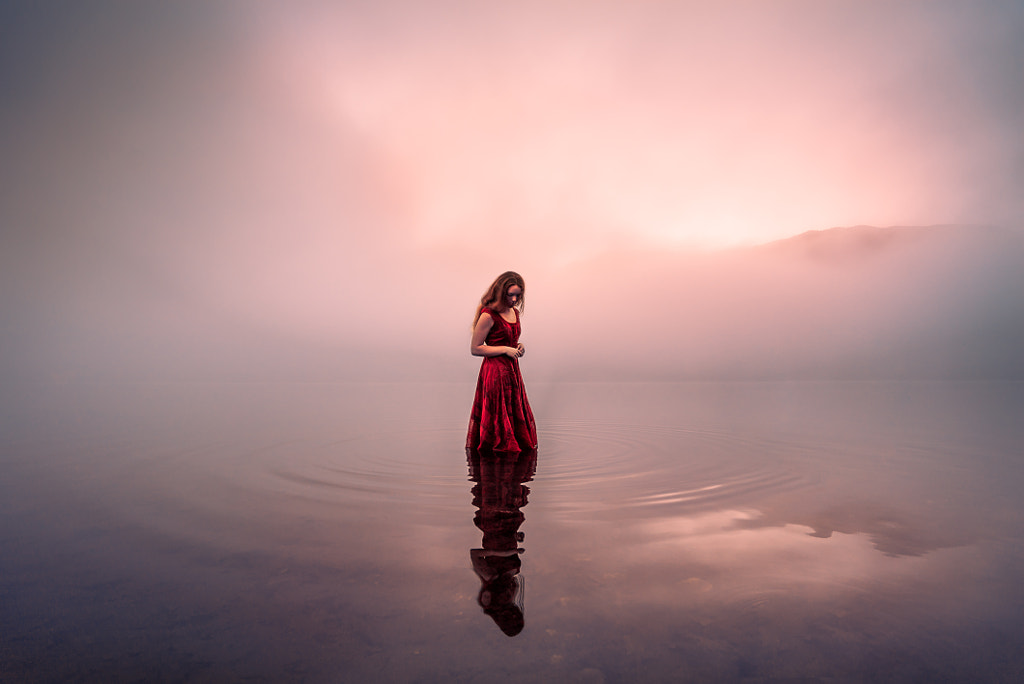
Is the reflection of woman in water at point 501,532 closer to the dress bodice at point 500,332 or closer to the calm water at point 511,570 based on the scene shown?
the calm water at point 511,570

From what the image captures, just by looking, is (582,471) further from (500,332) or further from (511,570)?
(511,570)

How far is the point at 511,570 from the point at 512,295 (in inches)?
152

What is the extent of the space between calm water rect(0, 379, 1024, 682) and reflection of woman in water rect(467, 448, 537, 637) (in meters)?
0.02

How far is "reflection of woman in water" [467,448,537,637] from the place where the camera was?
2162mm

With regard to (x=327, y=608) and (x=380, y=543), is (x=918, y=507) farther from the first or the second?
(x=327, y=608)

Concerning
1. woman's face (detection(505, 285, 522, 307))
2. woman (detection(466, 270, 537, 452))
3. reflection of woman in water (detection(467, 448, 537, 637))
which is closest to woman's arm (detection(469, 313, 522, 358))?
woman (detection(466, 270, 537, 452))

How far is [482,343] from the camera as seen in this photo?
6.14m

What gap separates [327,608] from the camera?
2168mm

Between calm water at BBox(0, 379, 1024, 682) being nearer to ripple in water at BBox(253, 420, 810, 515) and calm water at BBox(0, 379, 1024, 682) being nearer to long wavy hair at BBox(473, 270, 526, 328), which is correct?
ripple in water at BBox(253, 420, 810, 515)

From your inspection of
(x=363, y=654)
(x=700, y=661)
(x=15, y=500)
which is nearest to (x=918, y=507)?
(x=700, y=661)

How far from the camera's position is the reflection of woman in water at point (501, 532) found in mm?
2162

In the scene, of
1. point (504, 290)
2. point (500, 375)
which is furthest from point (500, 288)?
point (500, 375)

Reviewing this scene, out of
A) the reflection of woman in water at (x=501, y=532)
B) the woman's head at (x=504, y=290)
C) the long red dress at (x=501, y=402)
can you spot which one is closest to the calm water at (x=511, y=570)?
the reflection of woman in water at (x=501, y=532)

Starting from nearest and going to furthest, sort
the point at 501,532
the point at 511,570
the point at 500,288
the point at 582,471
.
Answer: the point at 511,570 < the point at 501,532 < the point at 582,471 < the point at 500,288
